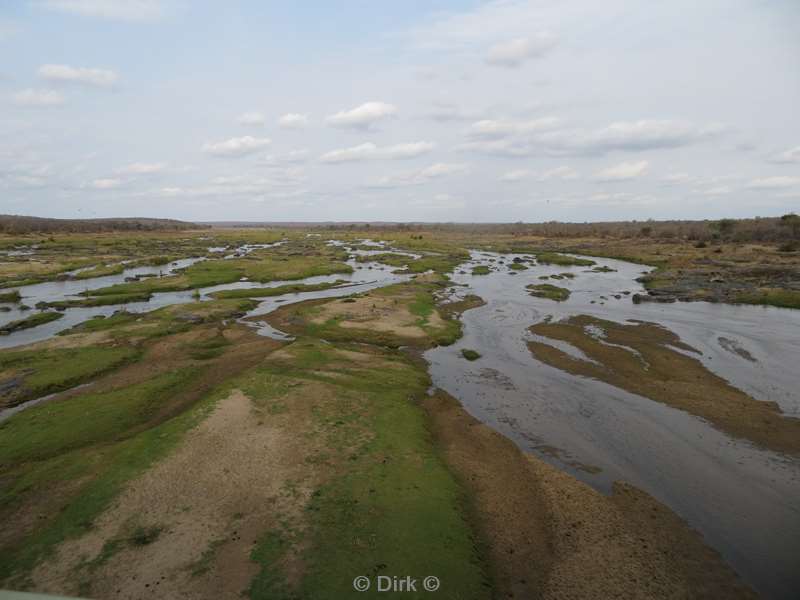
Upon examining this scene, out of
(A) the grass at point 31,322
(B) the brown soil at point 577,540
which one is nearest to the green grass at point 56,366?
(A) the grass at point 31,322

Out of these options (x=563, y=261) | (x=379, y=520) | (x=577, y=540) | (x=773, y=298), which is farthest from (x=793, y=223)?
(x=379, y=520)

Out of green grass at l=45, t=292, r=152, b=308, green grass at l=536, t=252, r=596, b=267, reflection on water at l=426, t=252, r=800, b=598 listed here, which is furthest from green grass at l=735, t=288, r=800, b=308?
green grass at l=45, t=292, r=152, b=308

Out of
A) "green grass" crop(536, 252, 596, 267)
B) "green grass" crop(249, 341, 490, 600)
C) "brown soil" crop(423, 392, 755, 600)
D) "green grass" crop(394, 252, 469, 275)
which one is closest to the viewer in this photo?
"green grass" crop(249, 341, 490, 600)

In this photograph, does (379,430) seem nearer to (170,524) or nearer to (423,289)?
(170,524)

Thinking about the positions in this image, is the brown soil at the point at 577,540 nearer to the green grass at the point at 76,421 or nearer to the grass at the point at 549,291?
the green grass at the point at 76,421

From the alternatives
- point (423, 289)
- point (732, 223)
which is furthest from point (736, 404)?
point (732, 223)

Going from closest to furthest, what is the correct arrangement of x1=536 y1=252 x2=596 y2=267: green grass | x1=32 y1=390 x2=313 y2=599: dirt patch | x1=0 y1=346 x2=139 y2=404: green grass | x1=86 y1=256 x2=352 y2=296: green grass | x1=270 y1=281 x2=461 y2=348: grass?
x1=32 y1=390 x2=313 y2=599: dirt patch
x1=0 y1=346 x2=139 y2=404: green grass
x1=270 y1=281 x2=461 y2=348: grass
x1=86 y1=256 x2=352 y2=296: green grass
x1=536 y1=252 x2=596 y2=267: green grass

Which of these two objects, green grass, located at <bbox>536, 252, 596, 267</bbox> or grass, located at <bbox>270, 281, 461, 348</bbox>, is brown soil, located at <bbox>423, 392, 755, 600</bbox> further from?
green grass, located at <bbox>536, 252, 596, 267</bbox>

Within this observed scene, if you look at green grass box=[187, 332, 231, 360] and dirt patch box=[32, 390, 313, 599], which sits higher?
dirt patch box=[32, 390, 313, 599]
